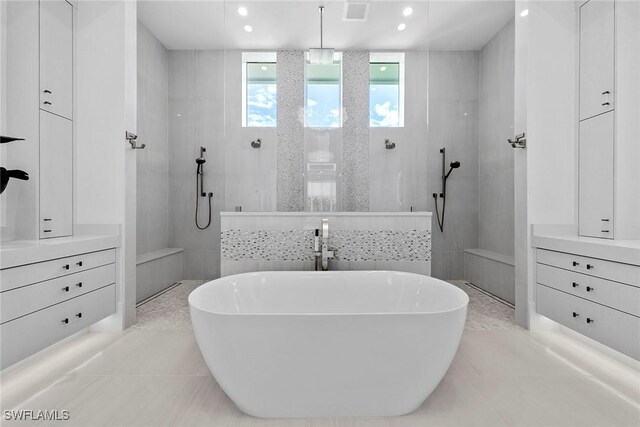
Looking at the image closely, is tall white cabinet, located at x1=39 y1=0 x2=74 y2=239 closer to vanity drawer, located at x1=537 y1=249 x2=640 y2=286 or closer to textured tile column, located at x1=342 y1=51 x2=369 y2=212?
textured tile column, located at x1=342 y1=51 x2=369 y2=212

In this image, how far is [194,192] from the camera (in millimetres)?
3738

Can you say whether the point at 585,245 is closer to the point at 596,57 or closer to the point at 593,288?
the point at 593,288

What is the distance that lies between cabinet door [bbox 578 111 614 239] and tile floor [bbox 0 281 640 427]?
84cm

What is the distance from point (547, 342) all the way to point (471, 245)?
5.50 ft

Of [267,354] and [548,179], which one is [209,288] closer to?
[267,354]

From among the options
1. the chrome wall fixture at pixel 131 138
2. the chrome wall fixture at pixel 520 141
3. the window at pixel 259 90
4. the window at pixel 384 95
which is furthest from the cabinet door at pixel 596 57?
the chrome wall fixture at pixel 131 138

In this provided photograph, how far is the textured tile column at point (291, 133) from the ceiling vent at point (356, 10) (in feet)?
1.66

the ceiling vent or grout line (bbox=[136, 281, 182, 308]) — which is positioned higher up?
the ceiling vent

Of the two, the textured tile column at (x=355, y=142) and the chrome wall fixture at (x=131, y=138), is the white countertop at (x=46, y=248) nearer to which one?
the chrome wall fixture at (x=131, y=138)

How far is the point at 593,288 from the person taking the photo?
1.88 meters

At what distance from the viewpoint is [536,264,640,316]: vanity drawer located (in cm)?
166

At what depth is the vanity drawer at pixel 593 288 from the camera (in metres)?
1.66

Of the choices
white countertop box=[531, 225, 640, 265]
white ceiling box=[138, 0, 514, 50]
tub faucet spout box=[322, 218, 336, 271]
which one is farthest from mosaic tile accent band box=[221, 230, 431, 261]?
white ceiling box=[138, 0, 514, 50]

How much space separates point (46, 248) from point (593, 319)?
10.6 feet
